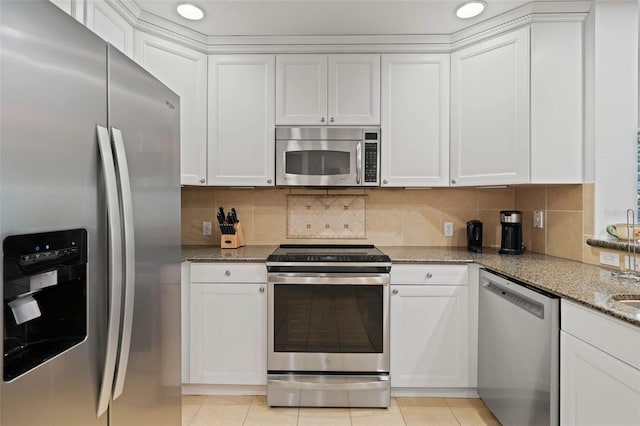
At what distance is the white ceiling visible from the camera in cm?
210

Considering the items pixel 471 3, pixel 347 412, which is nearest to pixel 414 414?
pixel 347 412

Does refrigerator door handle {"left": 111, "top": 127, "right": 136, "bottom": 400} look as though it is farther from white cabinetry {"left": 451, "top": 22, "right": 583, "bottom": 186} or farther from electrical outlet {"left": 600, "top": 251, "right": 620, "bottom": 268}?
electrical outlet {"left": 600, "top": 251, "right": 620, "bottom": 268}

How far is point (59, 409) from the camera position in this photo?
84 centimetres

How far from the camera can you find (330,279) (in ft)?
7.23

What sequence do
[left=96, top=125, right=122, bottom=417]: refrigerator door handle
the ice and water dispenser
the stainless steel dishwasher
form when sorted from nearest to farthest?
the ice and water dispenser < [left=96, top=125, right=122, bottom=417]: refrigerator door handle < the stainless steel dishwasher

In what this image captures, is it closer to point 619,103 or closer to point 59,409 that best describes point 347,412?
point 59,409

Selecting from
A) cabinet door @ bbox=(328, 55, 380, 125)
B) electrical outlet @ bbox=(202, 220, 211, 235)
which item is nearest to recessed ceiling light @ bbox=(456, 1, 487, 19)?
cabinet door @ bbox=(328, 55, 380, 125)

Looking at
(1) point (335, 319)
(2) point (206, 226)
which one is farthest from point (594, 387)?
(2) point (206, 226)

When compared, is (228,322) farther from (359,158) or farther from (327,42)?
(327,42)

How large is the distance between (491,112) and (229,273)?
6.32 feet

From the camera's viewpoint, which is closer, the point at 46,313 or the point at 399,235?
A: the point at 46,313

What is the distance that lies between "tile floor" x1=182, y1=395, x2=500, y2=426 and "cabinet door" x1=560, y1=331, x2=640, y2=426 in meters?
0.82

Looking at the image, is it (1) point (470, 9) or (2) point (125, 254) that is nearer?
(2) point (125, 254)

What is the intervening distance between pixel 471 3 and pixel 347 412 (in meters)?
2.50
